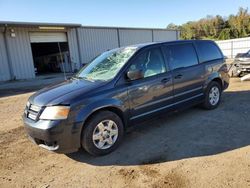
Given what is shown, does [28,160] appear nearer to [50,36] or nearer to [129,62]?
[129,62]

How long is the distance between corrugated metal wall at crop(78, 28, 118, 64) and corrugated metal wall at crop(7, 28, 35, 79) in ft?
15.4

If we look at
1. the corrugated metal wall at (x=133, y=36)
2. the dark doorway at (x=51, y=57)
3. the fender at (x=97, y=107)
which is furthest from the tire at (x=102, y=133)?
the corrugated metal wall at (x=133, y=36)

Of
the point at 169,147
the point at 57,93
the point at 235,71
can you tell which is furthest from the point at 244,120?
the point at 235,71

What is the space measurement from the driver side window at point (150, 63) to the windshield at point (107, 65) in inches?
7.8

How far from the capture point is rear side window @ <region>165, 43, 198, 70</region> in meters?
5.30

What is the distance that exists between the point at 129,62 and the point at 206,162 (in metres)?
2.19

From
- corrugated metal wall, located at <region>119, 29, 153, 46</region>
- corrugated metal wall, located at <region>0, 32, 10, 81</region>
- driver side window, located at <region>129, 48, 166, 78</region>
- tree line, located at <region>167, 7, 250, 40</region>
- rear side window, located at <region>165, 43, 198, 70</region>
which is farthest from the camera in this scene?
tree line, located at <region>167, 7, 250, 40</region>

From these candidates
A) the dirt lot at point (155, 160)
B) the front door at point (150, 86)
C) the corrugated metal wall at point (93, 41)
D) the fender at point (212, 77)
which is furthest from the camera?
the corrugated metal wall at point (93, 41)

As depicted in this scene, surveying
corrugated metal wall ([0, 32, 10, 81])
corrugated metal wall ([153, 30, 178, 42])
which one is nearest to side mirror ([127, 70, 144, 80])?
corrugated metal wall ([0, 32, 10, 81])

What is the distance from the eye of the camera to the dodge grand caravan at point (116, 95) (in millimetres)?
3830

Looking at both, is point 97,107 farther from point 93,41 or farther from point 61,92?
point 93,41

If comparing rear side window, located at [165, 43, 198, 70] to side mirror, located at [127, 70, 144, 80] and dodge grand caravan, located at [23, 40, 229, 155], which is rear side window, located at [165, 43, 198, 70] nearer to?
dodge grand caravan, located at [23, 40, 229, 155]

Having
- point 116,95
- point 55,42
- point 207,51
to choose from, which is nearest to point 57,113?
point 116,95

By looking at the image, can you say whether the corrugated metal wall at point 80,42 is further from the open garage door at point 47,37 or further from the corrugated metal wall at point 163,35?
the open garage door at point 47,37
